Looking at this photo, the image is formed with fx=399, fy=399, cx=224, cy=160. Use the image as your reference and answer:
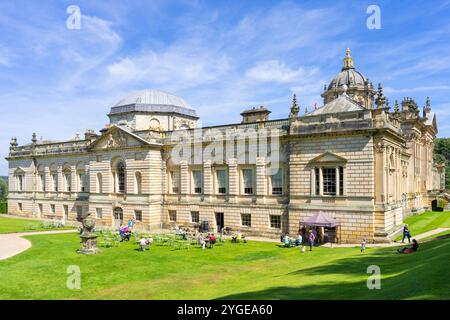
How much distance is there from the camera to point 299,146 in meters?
32.8

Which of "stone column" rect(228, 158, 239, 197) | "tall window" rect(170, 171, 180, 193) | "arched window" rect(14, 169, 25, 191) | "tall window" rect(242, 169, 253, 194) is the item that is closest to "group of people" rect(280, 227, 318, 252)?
"tall window" rect(242, 169, 253, 194)

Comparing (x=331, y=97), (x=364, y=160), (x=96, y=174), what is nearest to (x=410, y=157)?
(x=331, y=97)

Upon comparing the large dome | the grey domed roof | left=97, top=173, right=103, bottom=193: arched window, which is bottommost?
left=97, top=173, right=103, bottom=193: arched window

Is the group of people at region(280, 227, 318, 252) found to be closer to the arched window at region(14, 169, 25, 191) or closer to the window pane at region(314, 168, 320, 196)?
the window pane at region(314, 168, 320, 196)

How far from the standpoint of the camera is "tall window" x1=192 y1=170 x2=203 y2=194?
3903 centimetres

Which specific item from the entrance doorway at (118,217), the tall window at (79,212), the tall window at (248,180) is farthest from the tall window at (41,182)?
the tall window at (248,180)

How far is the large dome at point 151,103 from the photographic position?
48.4 metres

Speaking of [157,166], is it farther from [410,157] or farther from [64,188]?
[410,157]

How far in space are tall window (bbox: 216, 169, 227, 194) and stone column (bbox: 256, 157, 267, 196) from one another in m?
3.64

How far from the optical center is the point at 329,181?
103ft

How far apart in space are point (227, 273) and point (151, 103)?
103ft

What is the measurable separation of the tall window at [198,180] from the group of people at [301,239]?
10.9 m
